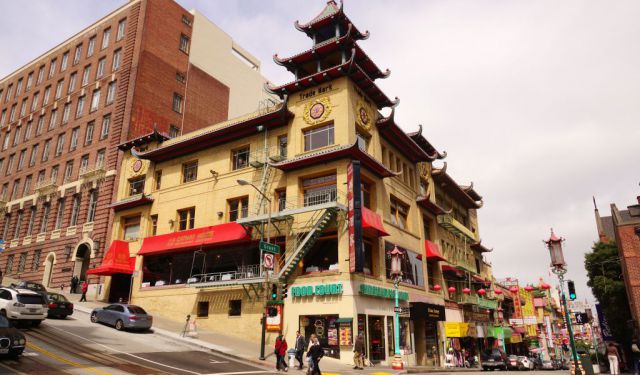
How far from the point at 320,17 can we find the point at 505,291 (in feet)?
169

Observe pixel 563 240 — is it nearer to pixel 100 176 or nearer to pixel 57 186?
pixel 100 176

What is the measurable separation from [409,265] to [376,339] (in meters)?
8.27

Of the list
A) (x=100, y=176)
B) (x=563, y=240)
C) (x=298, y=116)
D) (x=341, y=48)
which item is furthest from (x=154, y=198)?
(x=563, y=240)

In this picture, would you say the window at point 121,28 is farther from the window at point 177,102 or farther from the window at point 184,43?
the window at point 177,102

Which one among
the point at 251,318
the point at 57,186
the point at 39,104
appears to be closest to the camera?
the point at 251,318

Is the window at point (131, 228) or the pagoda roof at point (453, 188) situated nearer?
the window at point (131, 228)

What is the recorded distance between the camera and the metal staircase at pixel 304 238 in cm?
2822

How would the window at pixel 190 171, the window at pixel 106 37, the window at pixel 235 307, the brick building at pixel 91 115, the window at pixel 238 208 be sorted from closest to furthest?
the window at pixel 235 307 → the window at pixel 238 208 → the window at pixel 190 171 → the brick building at pixel 91 115 → the window at pixel 106 37

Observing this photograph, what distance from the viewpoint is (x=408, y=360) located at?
31281 millimetres

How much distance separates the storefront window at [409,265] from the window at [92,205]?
2970cm

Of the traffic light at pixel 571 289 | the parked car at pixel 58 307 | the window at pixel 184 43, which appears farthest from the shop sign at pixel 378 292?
the window at pixel 184 43

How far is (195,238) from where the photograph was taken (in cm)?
3431

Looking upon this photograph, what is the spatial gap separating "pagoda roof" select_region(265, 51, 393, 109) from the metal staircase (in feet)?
33.0

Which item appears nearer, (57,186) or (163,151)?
(163,151)
